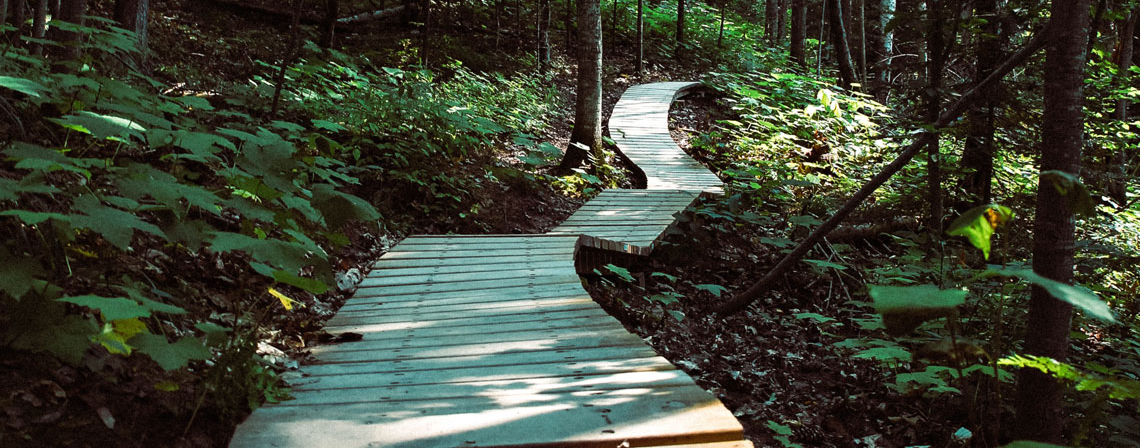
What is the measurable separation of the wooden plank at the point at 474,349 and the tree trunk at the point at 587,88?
248 inches

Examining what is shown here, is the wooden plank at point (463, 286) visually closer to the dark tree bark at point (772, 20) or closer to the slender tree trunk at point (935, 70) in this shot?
the slender tree trunk at point (935, 70)

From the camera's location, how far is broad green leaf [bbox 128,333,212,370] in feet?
6.11

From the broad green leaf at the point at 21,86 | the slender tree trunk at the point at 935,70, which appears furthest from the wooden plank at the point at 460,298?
the slender tree trunk at the point at 935,70

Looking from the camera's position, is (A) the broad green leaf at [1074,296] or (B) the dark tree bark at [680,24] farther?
(B) the dark tree bark at [680,24]

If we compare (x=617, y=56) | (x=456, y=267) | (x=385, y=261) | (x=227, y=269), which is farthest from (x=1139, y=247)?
(x=617, y=56)

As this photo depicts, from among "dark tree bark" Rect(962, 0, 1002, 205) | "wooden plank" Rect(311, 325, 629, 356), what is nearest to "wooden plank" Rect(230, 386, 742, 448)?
"wooden plank" Rect(311, 325, 629, 356)

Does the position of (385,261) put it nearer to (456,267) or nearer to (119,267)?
(456,267)

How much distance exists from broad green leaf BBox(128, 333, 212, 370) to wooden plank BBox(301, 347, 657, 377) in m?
1.00

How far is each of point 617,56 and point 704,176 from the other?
1098 centimetres

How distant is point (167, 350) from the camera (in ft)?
6.29

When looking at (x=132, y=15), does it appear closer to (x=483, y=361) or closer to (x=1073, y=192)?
(x=483, y=361)

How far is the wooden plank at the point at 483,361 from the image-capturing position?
301 cm

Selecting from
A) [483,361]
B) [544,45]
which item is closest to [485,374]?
[483,361]

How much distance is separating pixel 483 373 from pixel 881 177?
356 cm
